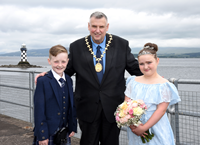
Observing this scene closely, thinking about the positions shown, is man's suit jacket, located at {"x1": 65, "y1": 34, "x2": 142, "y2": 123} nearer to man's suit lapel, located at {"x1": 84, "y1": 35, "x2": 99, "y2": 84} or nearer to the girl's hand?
man's suit lapel, located at {"x1": 84, "y1": 35, "x2": 99, "y2": 84}

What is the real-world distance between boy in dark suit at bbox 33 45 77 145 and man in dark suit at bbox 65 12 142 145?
26 centimetres

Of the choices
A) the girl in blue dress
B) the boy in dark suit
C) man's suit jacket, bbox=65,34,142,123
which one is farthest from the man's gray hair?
the girl in blue dress

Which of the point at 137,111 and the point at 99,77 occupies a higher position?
the point at 99,77

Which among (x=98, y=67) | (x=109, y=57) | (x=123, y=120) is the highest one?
(x=109, y=57)

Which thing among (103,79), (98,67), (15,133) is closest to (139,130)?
(103,79)

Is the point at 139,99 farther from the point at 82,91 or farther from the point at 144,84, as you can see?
the point at 82,91

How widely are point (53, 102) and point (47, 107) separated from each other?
84mm

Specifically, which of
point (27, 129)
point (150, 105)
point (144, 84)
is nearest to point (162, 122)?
point (150, 105)

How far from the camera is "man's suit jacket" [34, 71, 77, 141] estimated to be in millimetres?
2598

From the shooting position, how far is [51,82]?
270 cm

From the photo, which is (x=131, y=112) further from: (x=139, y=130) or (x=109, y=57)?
(x=109, y=57)

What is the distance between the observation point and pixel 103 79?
2926 mm

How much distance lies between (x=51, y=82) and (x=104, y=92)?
25.5 inches

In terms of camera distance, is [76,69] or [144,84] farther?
[76,69]
